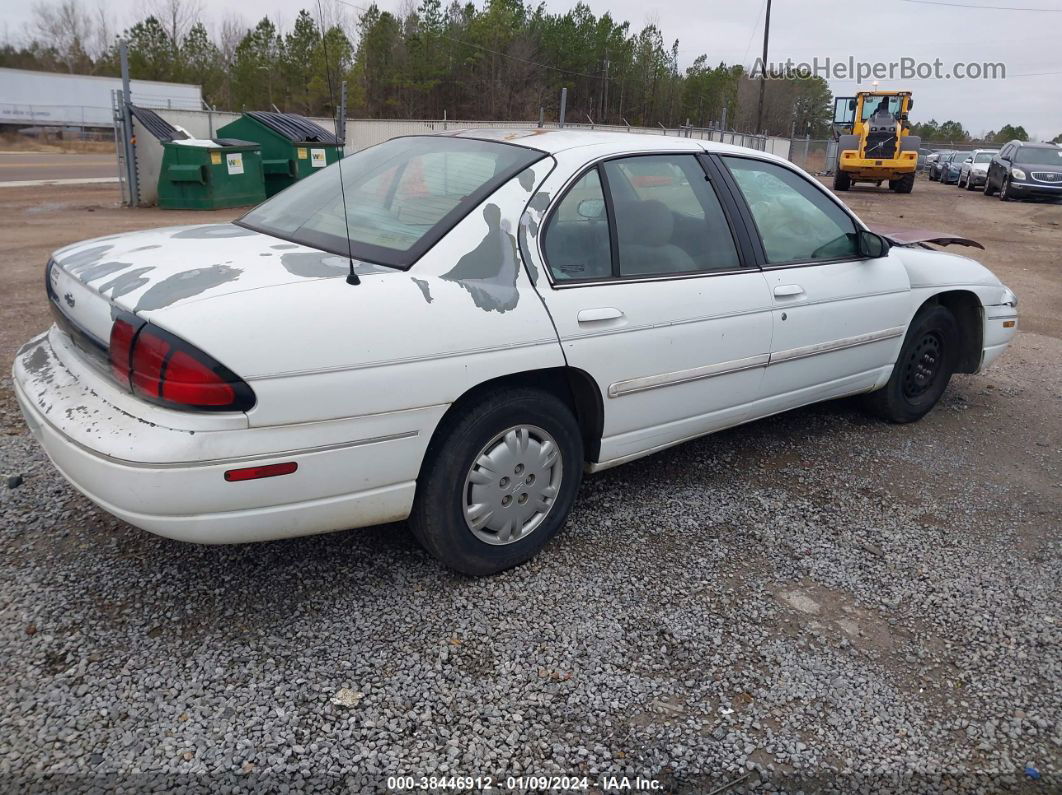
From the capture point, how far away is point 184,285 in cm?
255

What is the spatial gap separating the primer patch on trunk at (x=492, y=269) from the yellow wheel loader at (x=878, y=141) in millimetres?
25912

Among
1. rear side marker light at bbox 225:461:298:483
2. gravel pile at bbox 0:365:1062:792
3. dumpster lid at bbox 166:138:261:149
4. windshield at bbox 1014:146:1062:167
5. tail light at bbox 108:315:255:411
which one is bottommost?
gravel pile at bbox 0:365:1062:792

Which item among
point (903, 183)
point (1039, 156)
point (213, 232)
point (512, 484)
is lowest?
point (512, 484)

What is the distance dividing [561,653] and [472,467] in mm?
691

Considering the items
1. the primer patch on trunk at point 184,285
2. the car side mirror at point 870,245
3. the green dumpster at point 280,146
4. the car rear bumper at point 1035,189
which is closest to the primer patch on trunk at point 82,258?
the primer patch on trunk at point 184,285

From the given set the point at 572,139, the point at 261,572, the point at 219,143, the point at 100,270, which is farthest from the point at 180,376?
the point at 219,143

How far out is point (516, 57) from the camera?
184 feet

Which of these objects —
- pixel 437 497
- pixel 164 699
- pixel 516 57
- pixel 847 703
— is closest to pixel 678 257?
pixel 437 497

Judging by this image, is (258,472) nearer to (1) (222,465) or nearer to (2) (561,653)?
(1) (222,465)

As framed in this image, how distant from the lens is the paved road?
23394 millimetres

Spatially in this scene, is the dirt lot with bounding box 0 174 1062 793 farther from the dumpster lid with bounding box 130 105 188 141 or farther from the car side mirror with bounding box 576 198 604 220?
the dumpster lid with bounding box 130 105 188 141

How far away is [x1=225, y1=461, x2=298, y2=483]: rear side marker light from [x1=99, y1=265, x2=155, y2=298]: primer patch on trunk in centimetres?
68

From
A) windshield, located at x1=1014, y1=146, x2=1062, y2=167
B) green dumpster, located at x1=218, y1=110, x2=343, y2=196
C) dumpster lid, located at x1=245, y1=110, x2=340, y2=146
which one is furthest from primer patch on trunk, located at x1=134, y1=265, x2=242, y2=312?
windshield, located at x1=1014, y1=146, x2=1062, y2=167

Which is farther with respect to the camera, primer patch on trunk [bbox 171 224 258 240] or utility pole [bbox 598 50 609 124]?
utility pole [bbox 598 50 609 124]
